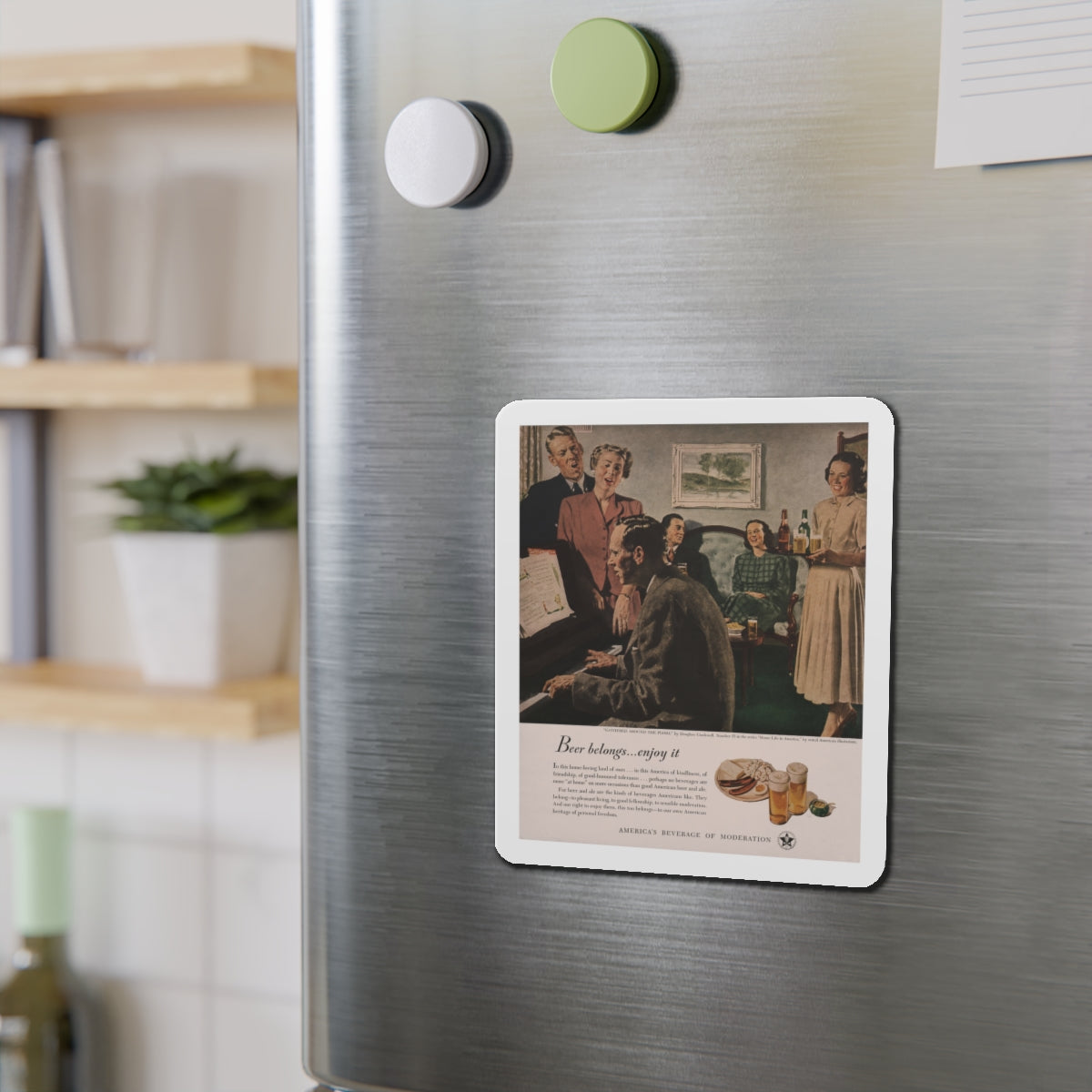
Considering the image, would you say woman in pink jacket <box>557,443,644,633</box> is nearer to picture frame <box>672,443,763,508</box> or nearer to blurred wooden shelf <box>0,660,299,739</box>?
picture frame <box>672,443,763,508</box>

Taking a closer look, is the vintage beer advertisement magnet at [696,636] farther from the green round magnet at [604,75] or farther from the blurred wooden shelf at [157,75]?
the blurred wooden shelf at [157,75]

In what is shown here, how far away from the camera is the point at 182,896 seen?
1.25 m

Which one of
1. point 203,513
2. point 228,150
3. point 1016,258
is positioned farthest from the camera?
point 228,150

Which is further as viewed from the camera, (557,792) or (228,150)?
(228,150)

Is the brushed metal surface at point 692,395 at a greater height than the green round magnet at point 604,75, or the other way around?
the green round magnet at point 604,75

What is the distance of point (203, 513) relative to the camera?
3.43ft

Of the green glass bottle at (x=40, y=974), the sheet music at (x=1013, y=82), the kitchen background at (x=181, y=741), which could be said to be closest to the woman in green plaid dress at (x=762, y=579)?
the sheet music at (x=1013, y=82)

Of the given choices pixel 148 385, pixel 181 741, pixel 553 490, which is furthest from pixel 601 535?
pixel 181 741

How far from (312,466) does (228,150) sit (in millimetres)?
761

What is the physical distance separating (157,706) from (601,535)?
26.1 inches

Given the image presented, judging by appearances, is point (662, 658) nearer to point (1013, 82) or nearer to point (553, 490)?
point (553, 490)

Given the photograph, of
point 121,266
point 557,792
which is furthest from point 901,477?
point 121,266

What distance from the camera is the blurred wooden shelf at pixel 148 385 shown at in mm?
976

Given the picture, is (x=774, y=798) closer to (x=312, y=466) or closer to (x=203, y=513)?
(x=312, y=466)
